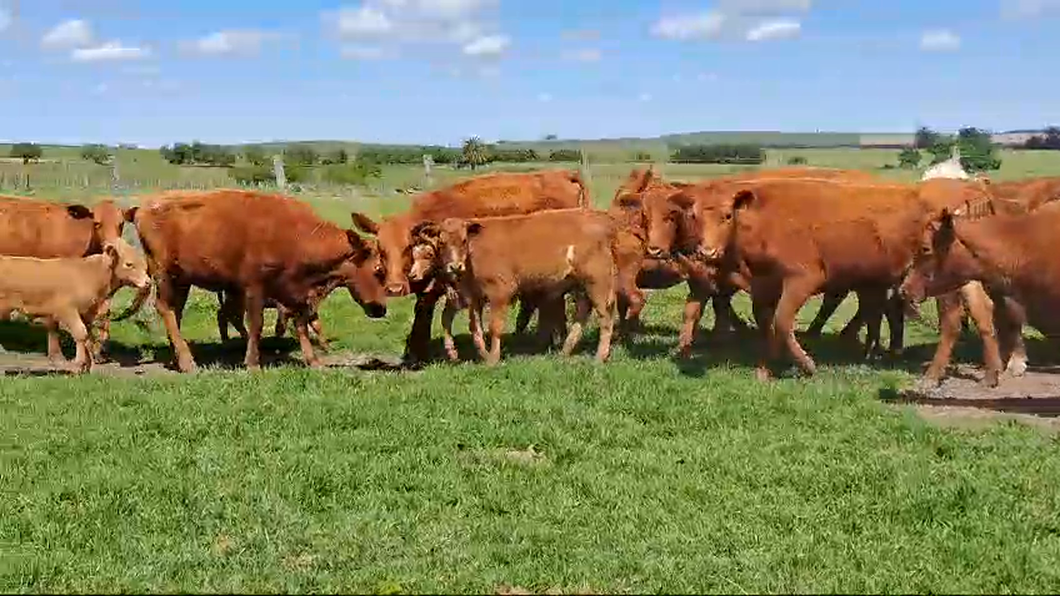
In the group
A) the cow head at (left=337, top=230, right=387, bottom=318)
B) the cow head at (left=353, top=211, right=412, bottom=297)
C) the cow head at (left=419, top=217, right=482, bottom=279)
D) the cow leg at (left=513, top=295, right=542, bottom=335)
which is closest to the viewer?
the cow head at (left=419, top=217, right=482, bottom=279)

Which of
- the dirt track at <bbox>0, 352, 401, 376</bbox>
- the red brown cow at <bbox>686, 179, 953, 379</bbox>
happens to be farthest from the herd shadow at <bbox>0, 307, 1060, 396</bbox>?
the red brown cow at <bbox>686, 179, 953, 379</bbox>

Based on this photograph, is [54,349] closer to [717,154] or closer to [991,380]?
[991,380]

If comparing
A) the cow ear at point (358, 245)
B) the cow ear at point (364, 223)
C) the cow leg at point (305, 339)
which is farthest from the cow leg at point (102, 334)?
the cow ear at point (364, 223)

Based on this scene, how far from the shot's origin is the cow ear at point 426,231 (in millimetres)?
13797

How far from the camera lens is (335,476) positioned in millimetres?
8516

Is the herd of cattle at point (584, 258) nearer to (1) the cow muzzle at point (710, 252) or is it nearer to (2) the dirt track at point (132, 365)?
(1) the cow muzzle at point (710, 252)

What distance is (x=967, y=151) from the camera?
1796 inches

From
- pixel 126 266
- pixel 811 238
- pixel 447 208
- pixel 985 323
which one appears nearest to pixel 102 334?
pixel 126 266

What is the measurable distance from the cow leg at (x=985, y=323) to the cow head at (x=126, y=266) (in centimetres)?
942

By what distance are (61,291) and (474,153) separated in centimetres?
3729

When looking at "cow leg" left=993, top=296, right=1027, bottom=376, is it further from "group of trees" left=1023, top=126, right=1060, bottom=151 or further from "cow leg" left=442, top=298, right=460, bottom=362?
"group of trees" left=1023, top=126, right=1060, bottom=151

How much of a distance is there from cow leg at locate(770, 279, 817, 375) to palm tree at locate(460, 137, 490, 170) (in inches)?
1452

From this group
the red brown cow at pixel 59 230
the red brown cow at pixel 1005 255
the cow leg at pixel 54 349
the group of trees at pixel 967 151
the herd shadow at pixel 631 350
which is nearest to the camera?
the red brown cow at pixel 1005 255

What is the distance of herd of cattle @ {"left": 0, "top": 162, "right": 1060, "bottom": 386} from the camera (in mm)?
12305
